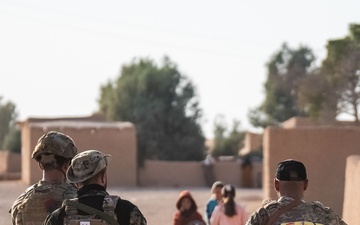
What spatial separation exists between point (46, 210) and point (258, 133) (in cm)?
5128

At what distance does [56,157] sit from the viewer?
6.96m

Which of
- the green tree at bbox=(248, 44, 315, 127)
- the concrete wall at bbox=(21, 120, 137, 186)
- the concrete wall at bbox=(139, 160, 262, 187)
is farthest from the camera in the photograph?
the green tree at bbox=(248, 44, 315, 127)

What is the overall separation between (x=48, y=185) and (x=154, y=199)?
2199 cm

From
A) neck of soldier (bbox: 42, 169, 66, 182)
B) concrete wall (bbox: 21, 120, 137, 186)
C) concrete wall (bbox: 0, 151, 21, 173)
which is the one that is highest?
neck of soldier (bbox: 42, 169, 66, 182)

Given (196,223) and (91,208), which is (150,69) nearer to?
(196,223)

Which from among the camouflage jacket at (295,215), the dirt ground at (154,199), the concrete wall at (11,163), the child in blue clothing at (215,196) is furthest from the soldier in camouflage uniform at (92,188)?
the concrete wall at (11,163)

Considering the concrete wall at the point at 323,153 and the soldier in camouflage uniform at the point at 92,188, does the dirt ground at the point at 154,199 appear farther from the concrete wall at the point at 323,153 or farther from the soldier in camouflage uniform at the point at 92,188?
the soldier in camouflage uniform at the point at 92,188

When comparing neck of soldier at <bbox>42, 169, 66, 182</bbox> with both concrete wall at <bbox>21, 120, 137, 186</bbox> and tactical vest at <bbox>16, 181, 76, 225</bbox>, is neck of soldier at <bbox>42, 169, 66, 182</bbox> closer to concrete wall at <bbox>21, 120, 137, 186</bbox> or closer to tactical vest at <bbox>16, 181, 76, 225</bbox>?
tactical vest at <bbox>16, 181, 76, 225</bbox>

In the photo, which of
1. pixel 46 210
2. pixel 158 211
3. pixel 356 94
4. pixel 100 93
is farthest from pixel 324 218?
pixel 100 93

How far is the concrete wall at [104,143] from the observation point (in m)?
32.7

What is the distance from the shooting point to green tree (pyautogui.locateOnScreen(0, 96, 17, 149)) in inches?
2931

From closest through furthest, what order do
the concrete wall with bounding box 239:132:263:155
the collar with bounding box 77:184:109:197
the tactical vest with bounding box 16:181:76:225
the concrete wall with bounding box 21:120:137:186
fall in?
1. the collar with bounding box 77:184:109:197
2. the tactical vest with bounding box 16:181:76:225
3. the concrete wall with bounding box 21:120:137:186
4. the concrete wall with bounding box 239:132:263:155

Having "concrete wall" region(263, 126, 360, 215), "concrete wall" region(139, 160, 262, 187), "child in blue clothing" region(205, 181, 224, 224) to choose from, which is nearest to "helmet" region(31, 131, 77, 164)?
"child in blue clothing" region(205, 181, 224, 224)

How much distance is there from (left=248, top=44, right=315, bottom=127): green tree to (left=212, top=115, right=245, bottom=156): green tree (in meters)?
1.60
